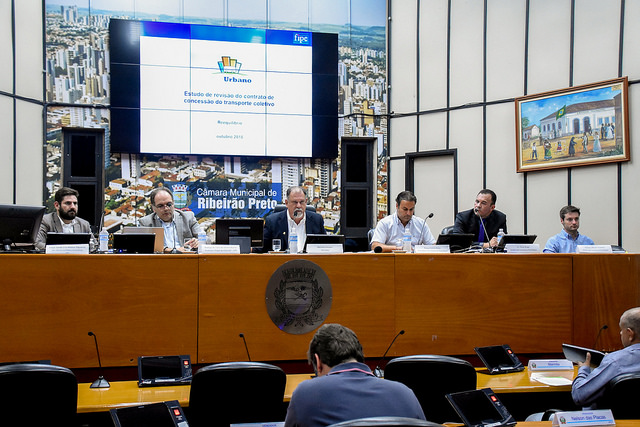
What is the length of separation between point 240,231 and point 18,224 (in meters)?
1.49

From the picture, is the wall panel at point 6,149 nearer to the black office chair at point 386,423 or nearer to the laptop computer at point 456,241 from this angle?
the laptop computer at point 456,241

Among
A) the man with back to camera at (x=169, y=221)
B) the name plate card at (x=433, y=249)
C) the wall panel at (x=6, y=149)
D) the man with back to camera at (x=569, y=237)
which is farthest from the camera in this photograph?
the wall panel at (x=6, y=149)

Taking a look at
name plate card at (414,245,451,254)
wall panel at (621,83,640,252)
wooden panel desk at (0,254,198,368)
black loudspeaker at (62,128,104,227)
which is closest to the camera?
wooden panel desk at (0,254,198,368)

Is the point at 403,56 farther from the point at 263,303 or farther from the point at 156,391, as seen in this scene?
the point at 156,391

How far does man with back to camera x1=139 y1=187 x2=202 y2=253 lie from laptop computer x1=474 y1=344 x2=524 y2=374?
2.64 meters

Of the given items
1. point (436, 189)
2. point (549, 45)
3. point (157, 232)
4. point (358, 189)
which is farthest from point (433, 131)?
point (157, 232)

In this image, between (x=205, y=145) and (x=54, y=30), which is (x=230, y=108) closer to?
(x=205, y=145)

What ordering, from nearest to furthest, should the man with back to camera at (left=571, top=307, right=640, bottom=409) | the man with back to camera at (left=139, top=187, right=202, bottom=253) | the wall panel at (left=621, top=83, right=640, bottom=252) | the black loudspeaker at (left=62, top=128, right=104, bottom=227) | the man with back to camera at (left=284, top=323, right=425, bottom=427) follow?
the man with back to camera at (left=284, top=323, right=425, bottom=427)
the man with back to camera at (left=571, top=307, right=640, bottom=409)
the man with back to camera at (left=139, top=187, right=202, bottom=253)
the wall panel at (left=621, top=83, right=640, bottom=252)
the black loudspeaker at (left=62, top=128, right=104, bottom=227)

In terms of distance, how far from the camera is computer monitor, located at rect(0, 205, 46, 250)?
11.1 ft

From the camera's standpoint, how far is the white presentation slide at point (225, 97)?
21.5 feet

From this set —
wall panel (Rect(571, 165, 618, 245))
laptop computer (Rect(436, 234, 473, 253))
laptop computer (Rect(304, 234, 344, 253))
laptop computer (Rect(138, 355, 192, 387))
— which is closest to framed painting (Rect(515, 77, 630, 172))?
wall panel (Rect(571, 165, 618, 245))

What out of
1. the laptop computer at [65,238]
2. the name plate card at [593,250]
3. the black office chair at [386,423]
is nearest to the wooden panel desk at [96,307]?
the laptop computer at [65,238]

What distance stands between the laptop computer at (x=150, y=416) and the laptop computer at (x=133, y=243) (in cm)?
153

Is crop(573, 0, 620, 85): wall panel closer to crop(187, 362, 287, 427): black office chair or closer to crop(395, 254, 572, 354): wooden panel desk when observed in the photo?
crop(395, 254, 572, 354): wooden panel desk
